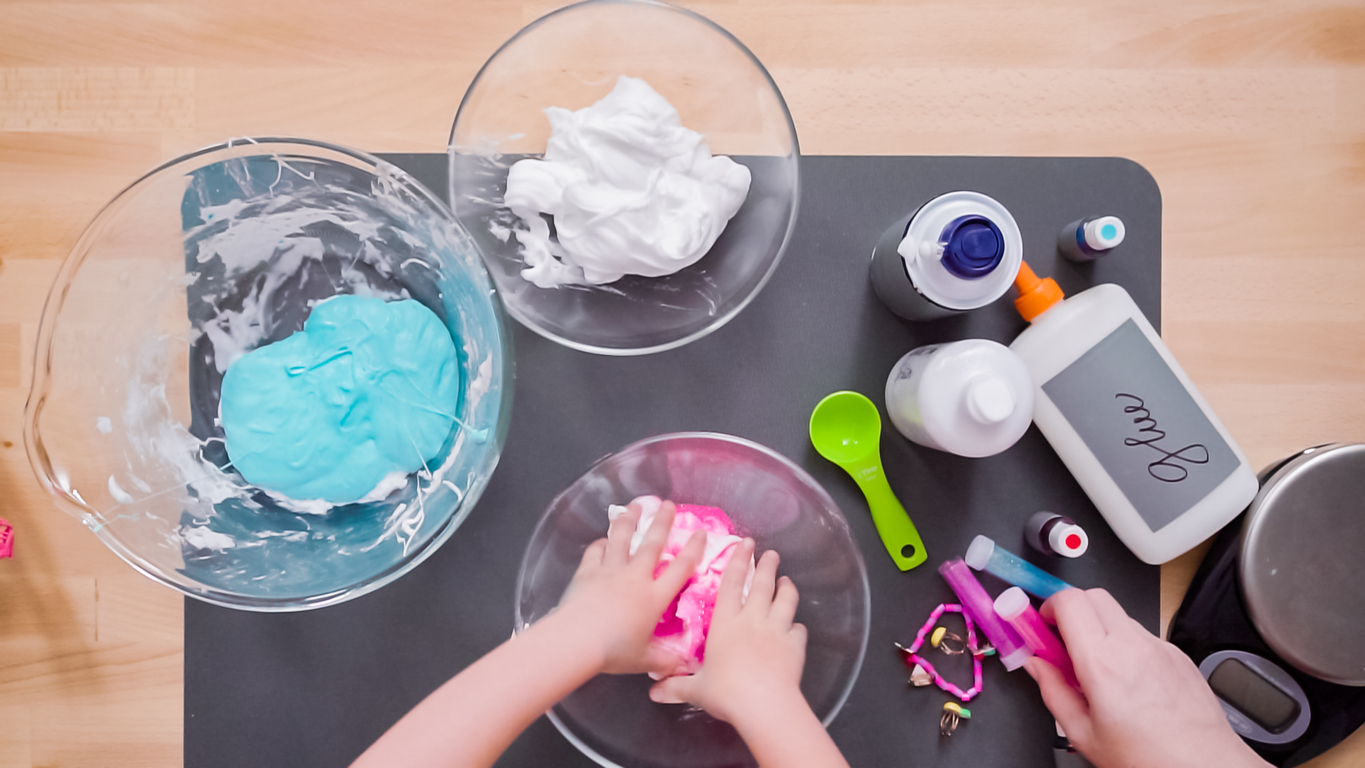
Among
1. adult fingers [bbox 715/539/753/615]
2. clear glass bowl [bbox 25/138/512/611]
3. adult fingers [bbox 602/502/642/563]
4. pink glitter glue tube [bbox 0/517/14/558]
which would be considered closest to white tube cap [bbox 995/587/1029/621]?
adult fingers [bbox 715/539/753/615]

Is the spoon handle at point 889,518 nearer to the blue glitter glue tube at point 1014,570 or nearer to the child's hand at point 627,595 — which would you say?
the blue glitter glue tube at point 1014,570

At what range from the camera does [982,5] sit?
0.80 meters

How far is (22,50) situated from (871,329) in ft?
3.17

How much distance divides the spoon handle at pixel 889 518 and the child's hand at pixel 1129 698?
14cm

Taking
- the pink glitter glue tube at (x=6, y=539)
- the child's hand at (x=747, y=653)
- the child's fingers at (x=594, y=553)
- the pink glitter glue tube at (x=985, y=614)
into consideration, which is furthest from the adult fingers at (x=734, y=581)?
the pink glitter glue tube at (x=6, y=539)

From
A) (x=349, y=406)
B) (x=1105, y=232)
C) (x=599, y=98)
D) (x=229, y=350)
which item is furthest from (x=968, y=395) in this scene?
(x=229, y=350)

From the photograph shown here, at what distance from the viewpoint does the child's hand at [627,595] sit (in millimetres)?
650

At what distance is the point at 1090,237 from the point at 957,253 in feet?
0.60

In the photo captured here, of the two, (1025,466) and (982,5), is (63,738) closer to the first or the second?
(1025,466)

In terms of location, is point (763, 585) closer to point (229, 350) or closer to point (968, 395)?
point (968, 395)

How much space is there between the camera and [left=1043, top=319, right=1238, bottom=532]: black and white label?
0.74m

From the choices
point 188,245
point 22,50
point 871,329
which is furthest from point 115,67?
point 871,329

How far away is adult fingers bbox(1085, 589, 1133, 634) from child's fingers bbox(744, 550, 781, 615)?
A: 0.32 metres

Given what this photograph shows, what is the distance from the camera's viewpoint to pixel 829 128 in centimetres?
79
